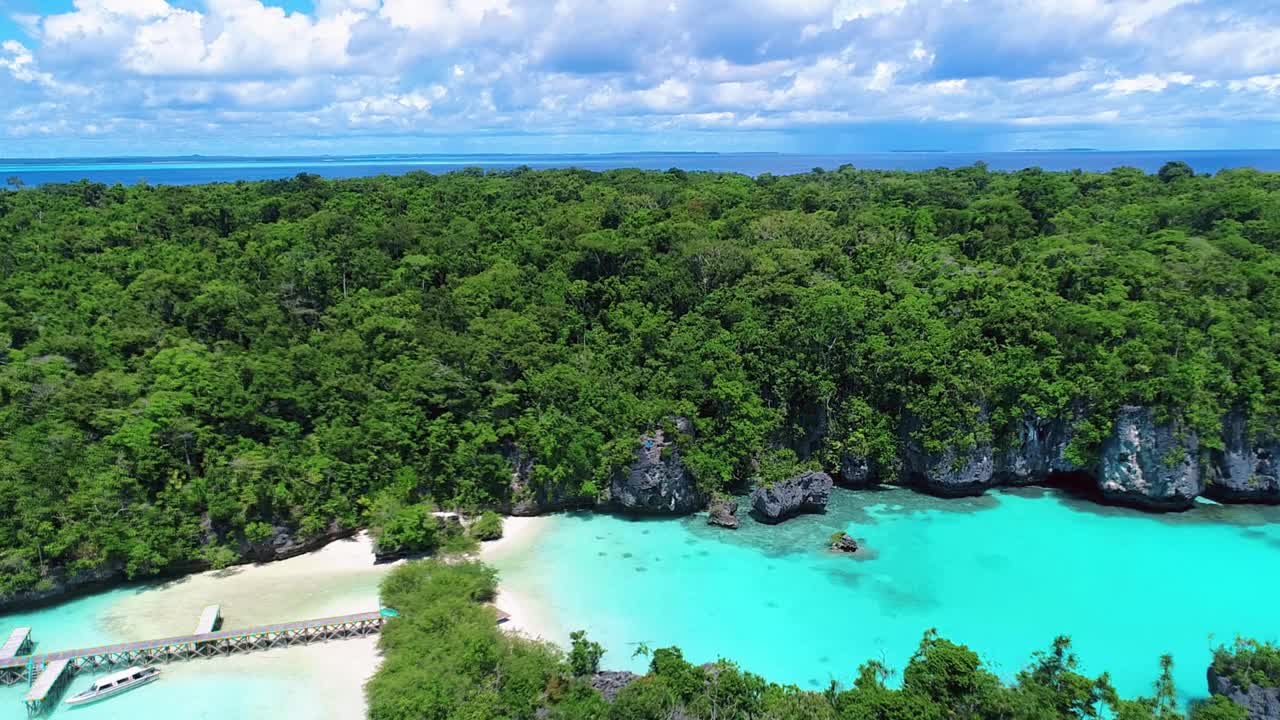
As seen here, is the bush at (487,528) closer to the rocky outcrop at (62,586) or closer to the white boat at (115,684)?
the white boat at (115,684)

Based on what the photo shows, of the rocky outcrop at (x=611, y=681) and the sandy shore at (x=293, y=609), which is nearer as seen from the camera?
the rocky outcrop at (x=611, y=681)

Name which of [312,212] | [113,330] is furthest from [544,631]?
[312,212]

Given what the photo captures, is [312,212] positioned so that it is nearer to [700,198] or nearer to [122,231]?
[122,231]

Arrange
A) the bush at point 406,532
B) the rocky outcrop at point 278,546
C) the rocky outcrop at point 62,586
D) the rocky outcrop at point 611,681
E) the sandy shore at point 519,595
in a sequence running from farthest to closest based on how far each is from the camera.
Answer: the rocky outcrop at point 278,546 → the bush at point 406,532 → the rocky outcrop at point 62,586 → the sandy shore at point 519,595 → the rocky outcrop at point 611,681

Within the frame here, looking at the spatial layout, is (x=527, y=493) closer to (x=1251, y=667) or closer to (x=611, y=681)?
(x=611, y=681)

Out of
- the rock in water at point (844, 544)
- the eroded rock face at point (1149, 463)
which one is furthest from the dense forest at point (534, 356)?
the rock in water at point (844, 544)

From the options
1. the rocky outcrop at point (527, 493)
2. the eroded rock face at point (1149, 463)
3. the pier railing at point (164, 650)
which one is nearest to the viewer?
the pier railing at point (164, 650)

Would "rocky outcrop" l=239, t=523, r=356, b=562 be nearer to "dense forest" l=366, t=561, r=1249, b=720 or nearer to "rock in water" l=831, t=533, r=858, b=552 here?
"dense forest" l=366, t=561, r=1249, b=720

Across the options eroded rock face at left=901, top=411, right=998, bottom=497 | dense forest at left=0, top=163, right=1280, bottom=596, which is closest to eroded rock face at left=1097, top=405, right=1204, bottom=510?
dense forest at left=0, top=163, right=1280, bottom=596
